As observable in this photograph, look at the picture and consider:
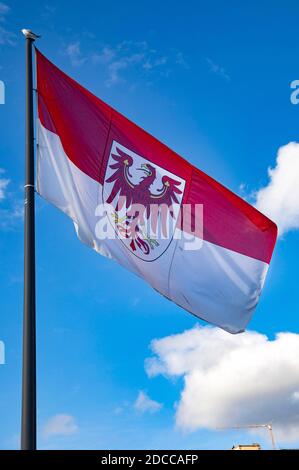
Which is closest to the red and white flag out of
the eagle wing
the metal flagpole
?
the eagle wing

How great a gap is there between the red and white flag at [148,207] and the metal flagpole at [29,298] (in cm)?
95

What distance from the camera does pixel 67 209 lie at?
426 inches

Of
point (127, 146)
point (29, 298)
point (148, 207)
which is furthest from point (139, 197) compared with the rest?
point (29, 298)

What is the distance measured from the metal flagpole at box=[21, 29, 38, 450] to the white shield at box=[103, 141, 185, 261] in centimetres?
206

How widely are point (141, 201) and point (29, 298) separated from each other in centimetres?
419

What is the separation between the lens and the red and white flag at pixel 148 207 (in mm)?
11133

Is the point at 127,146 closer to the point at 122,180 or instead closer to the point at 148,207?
the point at 122,180

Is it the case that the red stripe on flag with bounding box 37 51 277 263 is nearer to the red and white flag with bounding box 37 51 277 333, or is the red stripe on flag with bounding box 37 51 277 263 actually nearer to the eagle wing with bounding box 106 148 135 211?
the red and white flag with bounding box 37 51 277 333

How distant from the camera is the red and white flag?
36.5 feet

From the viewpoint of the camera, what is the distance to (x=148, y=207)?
39.3ft

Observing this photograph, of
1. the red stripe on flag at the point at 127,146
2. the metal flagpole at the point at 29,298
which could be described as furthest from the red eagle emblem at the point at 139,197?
the metal flagpole at the point at 29,298
